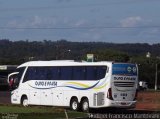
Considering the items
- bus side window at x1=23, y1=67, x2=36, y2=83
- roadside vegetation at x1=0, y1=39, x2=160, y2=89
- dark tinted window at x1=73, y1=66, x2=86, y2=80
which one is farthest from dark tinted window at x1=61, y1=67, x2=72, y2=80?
roadside vegetation at x1=0, y1=39, x2=160, y2=89

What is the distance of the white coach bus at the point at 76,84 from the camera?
29828 mm

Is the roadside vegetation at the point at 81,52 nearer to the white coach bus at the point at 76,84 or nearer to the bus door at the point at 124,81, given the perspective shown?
the white coach bus at the point at 76,84

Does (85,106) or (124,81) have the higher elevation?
(124,81)

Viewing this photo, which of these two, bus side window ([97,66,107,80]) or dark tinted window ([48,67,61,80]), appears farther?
dark tinted window ([48,67,61,80])

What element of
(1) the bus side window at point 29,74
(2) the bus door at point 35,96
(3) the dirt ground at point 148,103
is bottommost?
(3) the dirt ground at point 148,103

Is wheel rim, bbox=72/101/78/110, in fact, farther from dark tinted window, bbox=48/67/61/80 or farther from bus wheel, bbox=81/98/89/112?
dark tinted window, bbox=48/67/61/80

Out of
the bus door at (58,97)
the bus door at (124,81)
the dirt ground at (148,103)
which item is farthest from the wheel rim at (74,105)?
the dirt ground at (148,103)

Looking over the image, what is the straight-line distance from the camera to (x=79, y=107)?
3103 centimetres

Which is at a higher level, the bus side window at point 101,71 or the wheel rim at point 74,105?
the bus side window at point 101,71

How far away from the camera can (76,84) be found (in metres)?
31.5

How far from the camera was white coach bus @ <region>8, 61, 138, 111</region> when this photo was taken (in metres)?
29.8

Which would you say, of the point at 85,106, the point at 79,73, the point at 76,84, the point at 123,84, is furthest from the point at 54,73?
the point at 123,84

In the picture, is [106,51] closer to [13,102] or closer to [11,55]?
[11,55]

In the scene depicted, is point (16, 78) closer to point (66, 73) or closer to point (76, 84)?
point (66, 73)
